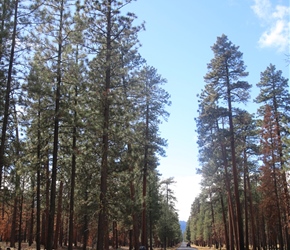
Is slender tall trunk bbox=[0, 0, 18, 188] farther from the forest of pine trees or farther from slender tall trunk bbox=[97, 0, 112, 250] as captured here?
the forest of pine trees

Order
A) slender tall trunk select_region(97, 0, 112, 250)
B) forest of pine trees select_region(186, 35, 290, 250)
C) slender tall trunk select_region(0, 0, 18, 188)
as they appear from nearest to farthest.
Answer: slender tall trunk select_region(0, 0, 18, 188) → slender tall trunk select_region(97, 0, 112, 250) → forest of pine trees select_region(186, 35, 290, 250)

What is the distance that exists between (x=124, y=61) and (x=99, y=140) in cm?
496

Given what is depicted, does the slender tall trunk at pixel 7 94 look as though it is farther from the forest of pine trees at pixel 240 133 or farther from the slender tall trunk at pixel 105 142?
the forest of pine trees at pixel 240 133

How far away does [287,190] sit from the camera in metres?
27.2

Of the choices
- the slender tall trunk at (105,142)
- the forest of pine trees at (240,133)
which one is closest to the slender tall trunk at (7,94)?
the slender tall trunk at (105,142)

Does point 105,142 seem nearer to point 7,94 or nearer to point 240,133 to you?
point 7,94

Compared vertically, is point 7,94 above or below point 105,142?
above

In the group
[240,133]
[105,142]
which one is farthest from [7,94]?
[240,133]

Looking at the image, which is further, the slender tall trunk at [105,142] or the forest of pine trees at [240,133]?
the forest of pine trees at [240,133]

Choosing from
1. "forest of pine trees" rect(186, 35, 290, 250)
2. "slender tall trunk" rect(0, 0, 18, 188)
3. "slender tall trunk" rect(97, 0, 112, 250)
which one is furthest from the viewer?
"forest of pine trees" rect(186, 35, 290, 250)

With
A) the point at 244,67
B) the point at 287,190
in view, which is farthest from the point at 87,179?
the point at 287,190

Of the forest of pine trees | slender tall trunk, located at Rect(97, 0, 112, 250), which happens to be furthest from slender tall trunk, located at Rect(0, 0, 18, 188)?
the forest of pine trees

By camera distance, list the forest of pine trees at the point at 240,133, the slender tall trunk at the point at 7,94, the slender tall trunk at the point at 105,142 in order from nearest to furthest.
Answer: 1. the slender tall trunk at the point at 7,94
2. the slender tall trunk at the point at 105,142
3. the forest of pine trees at the point at 240,133

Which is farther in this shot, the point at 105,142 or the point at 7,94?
the point at 105,142
